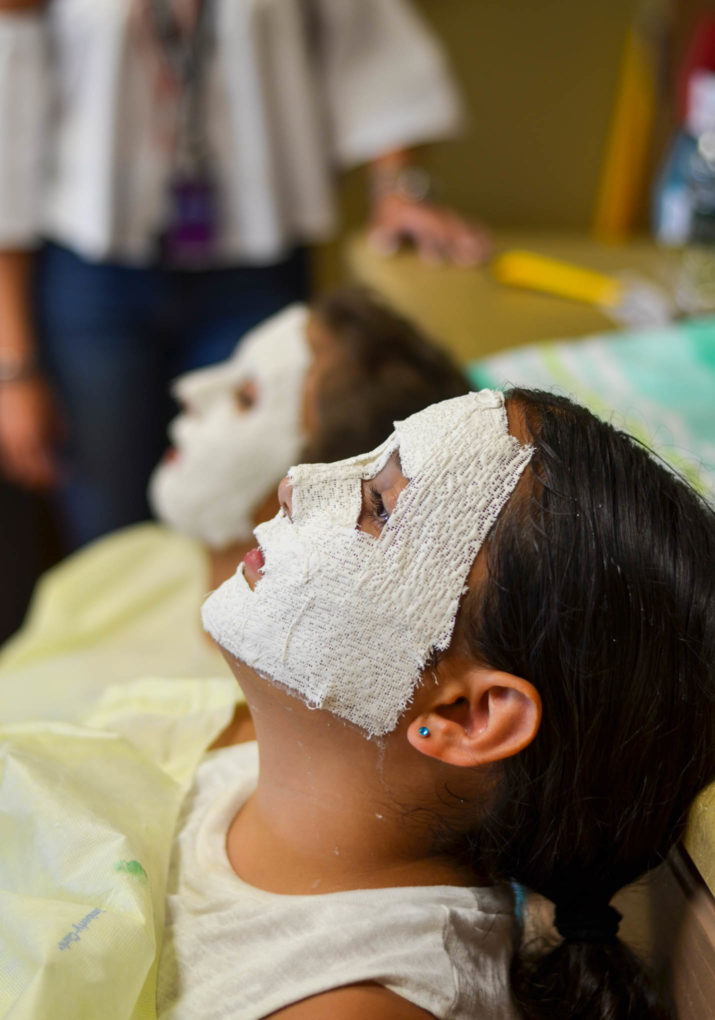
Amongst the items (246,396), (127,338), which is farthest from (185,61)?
(246,396)

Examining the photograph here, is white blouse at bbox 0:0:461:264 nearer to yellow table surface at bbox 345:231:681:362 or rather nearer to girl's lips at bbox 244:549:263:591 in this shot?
yellow table surface at bbox 345:231:681:362

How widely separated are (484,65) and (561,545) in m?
1.44

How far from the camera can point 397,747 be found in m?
0.67

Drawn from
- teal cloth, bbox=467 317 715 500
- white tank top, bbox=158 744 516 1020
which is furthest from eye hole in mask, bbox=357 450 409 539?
teal cloth, bbox=467 317 715 500

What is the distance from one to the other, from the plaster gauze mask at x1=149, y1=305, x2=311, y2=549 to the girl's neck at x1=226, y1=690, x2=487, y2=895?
458mm

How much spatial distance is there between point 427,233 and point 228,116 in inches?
13.6

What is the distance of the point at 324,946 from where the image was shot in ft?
2.11

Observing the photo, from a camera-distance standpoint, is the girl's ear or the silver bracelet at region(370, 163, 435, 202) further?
the silver bracelet at region(370, 163, 435, 202)

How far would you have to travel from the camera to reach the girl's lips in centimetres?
68

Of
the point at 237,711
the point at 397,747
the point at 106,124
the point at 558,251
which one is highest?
the point at 106,124

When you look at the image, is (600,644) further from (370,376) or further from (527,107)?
(527,107)

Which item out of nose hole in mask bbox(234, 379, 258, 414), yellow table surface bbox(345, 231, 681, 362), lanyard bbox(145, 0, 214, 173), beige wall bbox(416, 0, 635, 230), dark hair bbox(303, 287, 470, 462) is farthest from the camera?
beige wall bbox(416, 0, 635, 230)

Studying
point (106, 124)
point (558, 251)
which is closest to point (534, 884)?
point (106, 124)

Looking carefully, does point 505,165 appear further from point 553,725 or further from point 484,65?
point 553,725
